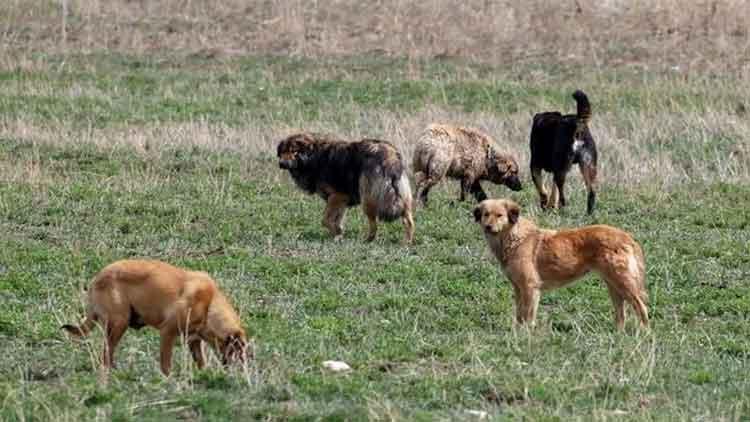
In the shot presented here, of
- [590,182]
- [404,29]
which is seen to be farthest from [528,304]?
[404,29]

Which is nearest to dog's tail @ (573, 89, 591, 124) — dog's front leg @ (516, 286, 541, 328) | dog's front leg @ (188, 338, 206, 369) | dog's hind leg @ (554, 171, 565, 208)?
dog's hind leg @ (554, 171, 565, 208)

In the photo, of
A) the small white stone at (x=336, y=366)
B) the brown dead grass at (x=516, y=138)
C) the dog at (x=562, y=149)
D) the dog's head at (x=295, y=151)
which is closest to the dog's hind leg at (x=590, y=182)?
the dog at (x=562, y=149)

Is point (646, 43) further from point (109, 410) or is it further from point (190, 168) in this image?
point (109, 410)

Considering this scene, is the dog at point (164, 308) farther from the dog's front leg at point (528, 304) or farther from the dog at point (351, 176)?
the dog at point (351, 176)

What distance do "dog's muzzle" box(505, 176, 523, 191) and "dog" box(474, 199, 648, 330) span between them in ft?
20.9

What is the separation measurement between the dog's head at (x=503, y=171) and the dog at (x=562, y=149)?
540 mm

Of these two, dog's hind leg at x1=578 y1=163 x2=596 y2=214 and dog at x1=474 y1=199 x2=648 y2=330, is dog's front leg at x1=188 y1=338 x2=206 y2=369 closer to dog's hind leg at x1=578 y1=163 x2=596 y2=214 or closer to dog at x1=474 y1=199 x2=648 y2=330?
dog at x1=474 y1=199 x2=648 y2=330

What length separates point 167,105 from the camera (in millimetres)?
23438

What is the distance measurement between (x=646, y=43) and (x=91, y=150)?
45.3 feet

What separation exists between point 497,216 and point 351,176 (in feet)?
12.6

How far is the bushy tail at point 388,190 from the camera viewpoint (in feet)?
47.4

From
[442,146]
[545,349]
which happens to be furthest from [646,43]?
[545,349]

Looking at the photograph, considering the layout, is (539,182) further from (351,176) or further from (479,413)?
(479,413)

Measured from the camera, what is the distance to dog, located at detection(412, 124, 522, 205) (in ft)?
55.9
